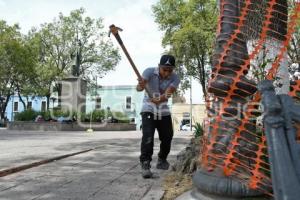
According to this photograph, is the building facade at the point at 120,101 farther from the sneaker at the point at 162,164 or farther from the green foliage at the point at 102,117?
the sneaker at the point at 162,164

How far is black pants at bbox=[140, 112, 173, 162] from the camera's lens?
5148 mm

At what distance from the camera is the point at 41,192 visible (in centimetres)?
420

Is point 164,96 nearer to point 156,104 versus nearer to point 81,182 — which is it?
point 156,104

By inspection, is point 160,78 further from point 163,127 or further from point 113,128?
point 113,128

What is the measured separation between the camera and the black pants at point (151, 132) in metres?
5.15

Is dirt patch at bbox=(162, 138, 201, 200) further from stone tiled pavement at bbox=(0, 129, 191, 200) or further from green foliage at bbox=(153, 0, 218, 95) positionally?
green foliage at bbox=(153, 0, 218, 95)

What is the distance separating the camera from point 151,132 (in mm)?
5219

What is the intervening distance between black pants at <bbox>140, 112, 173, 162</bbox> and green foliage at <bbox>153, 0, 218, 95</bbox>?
79.4ft

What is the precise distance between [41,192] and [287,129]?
3.12 metres

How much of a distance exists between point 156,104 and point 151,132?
349 mm

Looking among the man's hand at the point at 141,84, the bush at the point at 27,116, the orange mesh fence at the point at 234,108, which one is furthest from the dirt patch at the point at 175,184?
the bush at the point at 27,116

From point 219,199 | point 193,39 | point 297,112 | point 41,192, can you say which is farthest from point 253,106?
point 193,39

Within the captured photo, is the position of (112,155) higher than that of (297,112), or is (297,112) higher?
(297,112)

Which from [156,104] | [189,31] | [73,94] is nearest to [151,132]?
[156,104]
